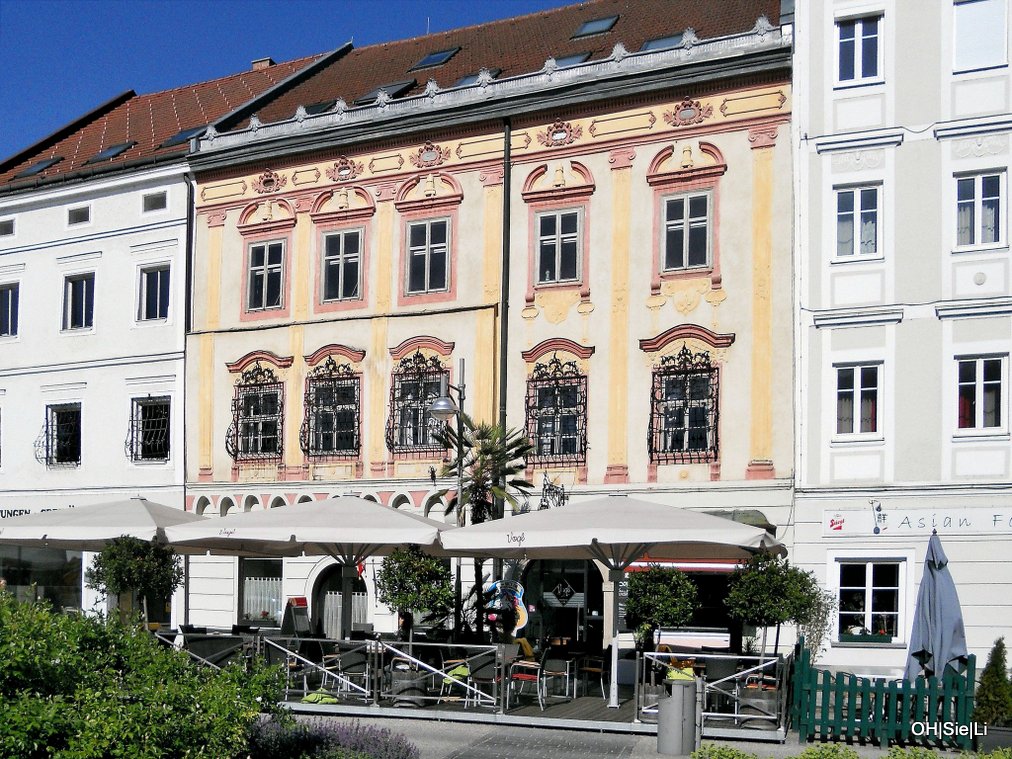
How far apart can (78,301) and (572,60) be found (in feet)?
A: 43.3

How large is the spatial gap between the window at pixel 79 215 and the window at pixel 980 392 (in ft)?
66.1

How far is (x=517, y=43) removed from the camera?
102ft

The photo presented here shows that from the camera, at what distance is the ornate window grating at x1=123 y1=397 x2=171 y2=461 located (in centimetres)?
3117

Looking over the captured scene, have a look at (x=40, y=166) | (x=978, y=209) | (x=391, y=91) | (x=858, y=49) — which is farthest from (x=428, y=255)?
(x=40, y=166)

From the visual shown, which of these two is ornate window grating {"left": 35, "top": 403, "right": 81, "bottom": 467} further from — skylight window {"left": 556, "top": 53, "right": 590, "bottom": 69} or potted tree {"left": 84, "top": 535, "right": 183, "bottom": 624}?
skylight window {"left": 556, "top": 53, "right": 590, "bottom": 69}

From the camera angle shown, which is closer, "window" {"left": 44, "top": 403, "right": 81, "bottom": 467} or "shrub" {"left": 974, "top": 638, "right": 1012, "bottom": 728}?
"shrub" {"left": 974, "top": 638, "right": 1012, "bottom": 728}

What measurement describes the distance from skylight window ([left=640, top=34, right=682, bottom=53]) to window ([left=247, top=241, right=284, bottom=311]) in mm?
8729

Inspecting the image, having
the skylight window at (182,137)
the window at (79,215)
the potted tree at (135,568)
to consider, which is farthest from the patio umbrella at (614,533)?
the window at (79,215)

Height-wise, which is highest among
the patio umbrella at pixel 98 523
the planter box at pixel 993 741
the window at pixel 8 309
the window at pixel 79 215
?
the window at pixel 79 215

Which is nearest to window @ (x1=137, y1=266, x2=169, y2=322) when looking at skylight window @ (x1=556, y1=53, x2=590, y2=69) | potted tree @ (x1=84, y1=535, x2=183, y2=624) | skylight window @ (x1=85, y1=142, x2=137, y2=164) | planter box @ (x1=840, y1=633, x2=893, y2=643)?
skylight window @ (x1=85, y1=142, x2=137, y2=164)

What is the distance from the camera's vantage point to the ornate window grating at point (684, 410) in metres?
24.8

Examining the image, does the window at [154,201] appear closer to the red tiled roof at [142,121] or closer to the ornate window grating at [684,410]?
the red tiled roof at [142,121]

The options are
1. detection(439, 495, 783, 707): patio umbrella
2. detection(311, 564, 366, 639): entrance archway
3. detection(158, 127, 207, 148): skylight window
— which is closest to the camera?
detection(439, 495, 783, 707): patio umbrella

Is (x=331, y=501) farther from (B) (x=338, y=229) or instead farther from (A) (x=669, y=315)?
(B) (x=338, y=229)
